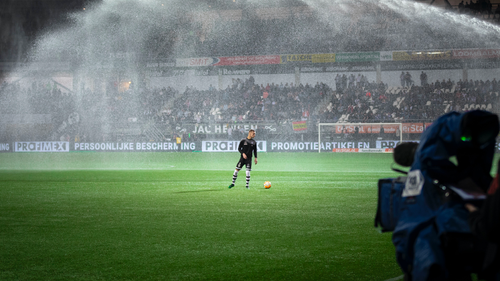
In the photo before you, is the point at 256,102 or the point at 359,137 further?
the point at 256,102

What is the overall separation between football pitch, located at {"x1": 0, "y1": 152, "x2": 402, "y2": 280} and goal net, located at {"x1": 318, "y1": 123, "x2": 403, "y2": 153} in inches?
731

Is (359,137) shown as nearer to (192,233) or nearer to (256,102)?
(256,102)

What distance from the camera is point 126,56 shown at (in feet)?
132

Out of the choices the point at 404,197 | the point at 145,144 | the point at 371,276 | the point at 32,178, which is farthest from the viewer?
the point at 145,144

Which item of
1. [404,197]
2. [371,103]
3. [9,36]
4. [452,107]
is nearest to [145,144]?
[9,36]

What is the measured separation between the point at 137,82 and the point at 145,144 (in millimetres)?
8470

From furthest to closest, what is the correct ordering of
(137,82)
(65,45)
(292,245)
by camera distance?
(137,82), (65,45), (292,245)

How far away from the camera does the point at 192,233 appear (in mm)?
7355

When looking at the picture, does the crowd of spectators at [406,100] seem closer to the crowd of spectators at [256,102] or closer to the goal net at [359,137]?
the crowd of spectators at [256,102]

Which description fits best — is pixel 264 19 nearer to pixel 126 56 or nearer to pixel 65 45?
pixel 126 56

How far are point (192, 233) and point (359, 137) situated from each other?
87.7 ft

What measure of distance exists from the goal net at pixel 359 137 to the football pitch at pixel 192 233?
61.0 feet

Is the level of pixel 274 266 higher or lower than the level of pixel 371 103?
lower

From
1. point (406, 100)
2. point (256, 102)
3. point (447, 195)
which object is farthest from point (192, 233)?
point (256, 102)
